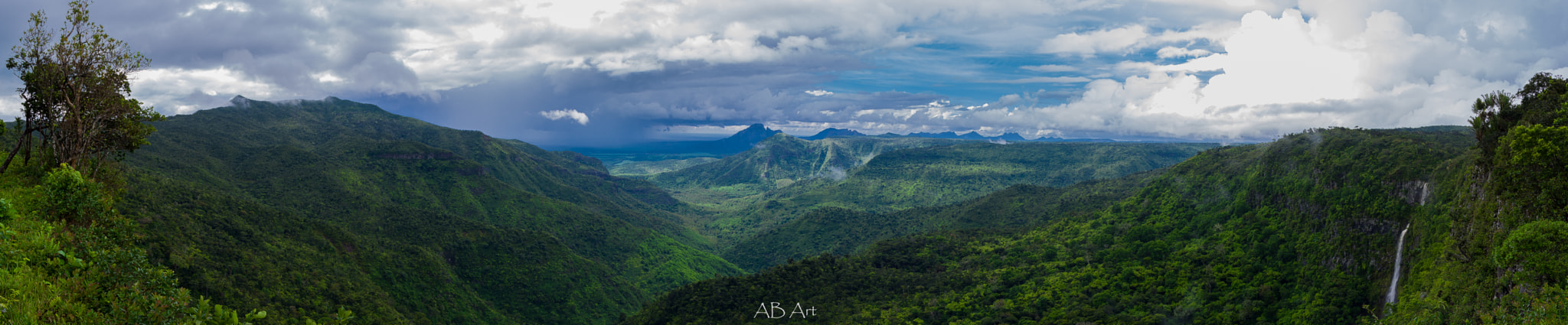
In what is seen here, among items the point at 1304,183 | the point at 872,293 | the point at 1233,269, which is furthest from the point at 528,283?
the point at 1304,183

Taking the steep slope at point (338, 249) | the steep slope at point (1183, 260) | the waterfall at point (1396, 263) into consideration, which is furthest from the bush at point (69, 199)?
the waterfall at point (1396, 263)

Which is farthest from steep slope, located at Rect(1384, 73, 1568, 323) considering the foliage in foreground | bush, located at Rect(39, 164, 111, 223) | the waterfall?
bush, located at Rect(39, 164, 111, 223)

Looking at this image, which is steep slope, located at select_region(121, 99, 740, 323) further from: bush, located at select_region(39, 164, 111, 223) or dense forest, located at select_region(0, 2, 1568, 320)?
bush, located at select_region(39, 164, 111, 223)

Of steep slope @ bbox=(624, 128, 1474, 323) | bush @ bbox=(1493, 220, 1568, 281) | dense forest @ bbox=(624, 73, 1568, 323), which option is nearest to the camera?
bush @ bbox=(1493, 220, 1568, 281)

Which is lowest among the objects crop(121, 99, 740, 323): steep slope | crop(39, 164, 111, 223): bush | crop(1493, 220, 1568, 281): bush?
crop(121, 99, 740, 323): steep slope

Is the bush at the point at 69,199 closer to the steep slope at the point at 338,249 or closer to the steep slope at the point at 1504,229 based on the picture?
the steep slope at the point at 338,249

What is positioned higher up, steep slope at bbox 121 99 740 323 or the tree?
the tree

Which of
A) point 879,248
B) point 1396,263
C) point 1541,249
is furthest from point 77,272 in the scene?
point 879,248

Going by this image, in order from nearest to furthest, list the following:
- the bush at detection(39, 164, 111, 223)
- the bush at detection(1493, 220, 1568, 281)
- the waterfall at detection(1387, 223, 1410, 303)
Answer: the bush at detection(39, 164, 111, 223)
the bush at detection(1493, 220, 1568, 281)
the waterfall at detection(1387, 223, 1410, 303)
